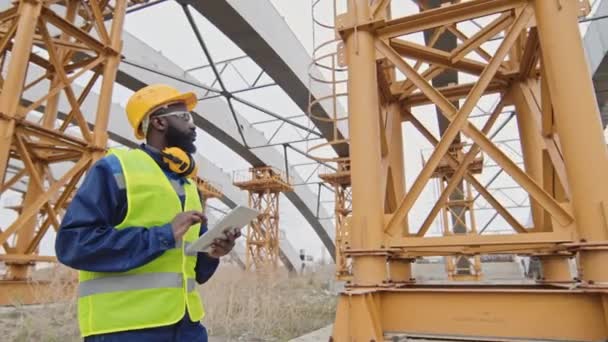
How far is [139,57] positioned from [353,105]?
1393 centimetres

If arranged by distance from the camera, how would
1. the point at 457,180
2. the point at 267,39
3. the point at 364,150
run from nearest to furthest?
the point at 364,150, the point at 457,180, the point at 267,39

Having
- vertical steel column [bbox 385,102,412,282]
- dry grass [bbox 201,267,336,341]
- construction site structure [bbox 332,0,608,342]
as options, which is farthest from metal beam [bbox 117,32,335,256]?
construction site structure [bbox 332,0,608,342]

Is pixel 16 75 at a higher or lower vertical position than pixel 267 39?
lower

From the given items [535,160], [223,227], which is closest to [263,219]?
[535,160]

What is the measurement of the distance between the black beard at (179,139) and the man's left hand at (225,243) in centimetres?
54

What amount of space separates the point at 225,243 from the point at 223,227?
150mm

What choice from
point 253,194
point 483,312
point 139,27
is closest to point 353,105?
point 483,312

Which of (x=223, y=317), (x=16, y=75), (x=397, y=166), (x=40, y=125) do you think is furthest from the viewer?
(x=223, y=317)

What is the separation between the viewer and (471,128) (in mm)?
3268

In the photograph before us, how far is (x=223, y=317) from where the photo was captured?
7.39m

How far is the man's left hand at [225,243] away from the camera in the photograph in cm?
177

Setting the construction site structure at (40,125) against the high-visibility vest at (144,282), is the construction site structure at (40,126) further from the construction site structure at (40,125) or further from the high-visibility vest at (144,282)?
the high-visibility vest at (144,282)

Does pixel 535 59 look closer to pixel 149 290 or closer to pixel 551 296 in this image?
pixel 551 296

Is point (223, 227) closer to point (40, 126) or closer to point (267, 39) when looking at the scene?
point (40, 126)
